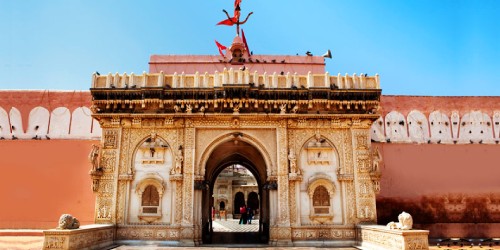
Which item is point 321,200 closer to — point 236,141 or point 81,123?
point 236,141

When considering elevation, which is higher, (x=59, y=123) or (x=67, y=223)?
(x=59, y=123)

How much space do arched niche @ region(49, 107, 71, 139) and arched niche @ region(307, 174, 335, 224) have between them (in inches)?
342

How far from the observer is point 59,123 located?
13.2 meters

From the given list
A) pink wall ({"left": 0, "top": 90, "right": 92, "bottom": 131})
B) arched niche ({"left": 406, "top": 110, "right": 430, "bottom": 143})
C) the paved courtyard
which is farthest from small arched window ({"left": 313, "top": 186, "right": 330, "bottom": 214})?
pink wall ({"left": 0, "top": 90, "right": 92, "bottom": 131})

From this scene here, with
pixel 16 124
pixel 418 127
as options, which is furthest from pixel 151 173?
pixel 418 127

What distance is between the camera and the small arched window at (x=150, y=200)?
1020 centimetres

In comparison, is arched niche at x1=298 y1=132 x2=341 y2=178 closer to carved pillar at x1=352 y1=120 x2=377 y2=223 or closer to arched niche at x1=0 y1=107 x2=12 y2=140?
carved pillar at x1=352 y1=120 x2=377 y2=223

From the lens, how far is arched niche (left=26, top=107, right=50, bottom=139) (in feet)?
42.7

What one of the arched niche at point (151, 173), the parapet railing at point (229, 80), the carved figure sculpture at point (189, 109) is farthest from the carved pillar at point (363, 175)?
the arched niche at point (151, 173)

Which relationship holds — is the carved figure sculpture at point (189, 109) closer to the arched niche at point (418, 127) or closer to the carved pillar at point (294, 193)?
the carved pillar at point (294, 193)

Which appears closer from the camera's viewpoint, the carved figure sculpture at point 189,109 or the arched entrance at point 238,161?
Answer: the carved figure sculpture at point 189,109

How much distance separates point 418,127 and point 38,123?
1341cm

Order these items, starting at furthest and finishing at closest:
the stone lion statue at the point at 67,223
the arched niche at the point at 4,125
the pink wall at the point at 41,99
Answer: the pink wall at the point at 41,99, the arched niche at the point at 4,125, the stone lion statue at the point at 67,223

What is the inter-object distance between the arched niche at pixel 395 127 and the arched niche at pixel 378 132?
0.18 meters
